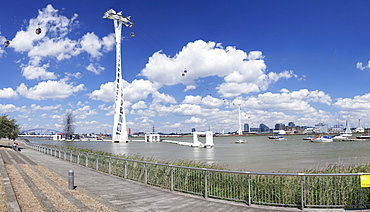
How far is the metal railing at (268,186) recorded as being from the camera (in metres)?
9.47

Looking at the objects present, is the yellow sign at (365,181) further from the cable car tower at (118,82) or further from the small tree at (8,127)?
the cable car tower at (118,82)

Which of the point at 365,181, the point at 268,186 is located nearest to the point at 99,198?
the point at 268,186

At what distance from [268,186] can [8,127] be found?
5450 cm

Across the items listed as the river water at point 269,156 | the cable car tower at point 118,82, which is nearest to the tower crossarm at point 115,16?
the cable car tower at point 118,82

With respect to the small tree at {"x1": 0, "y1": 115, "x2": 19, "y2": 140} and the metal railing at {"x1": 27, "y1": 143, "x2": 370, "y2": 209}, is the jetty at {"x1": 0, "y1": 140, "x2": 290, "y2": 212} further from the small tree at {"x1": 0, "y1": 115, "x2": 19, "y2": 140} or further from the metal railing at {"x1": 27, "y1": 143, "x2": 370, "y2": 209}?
the small tree at {"x1": 0, "y1": 115, "x2": 19, "y2": 140}

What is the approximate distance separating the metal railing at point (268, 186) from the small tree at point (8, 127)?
4536 cm

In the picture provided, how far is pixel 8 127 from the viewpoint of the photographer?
51.6 metres

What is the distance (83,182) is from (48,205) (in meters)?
5.01

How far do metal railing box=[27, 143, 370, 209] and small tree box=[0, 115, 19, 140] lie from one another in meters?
45.4

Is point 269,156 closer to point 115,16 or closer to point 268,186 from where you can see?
point 268,186

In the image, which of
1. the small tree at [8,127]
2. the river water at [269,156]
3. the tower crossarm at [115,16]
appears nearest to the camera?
the river water at [269,156]

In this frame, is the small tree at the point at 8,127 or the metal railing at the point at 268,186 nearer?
the metal railing at the point at 268,186

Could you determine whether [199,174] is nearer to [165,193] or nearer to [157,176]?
[165,193]

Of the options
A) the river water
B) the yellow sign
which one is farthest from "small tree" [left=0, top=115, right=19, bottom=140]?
the yellow sign
